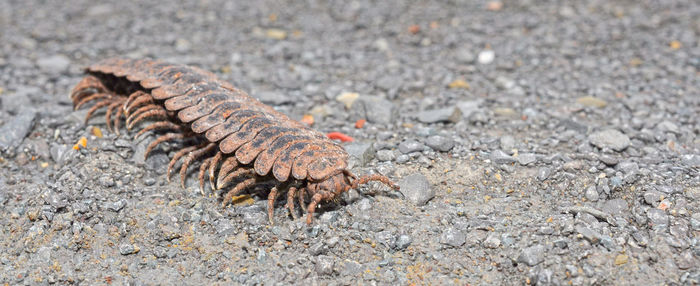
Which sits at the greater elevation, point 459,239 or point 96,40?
point 96,40

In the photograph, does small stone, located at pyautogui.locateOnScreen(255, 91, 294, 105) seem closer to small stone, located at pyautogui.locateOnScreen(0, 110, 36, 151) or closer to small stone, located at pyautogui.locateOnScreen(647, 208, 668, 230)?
small stone, located at pyautogui.locateOnScreen(0, 110, 36, 151)

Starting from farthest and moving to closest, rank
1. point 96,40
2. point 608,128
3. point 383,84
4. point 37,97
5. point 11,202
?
point 96,40, point 383,84, point 37,97, point 608,128, point 11,202

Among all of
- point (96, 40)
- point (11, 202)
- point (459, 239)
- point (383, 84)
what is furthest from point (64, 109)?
point (459, 239)

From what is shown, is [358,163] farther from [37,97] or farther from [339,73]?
[37,97]

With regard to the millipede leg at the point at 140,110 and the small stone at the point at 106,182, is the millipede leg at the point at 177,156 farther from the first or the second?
the millipede leg at the point at 140,110

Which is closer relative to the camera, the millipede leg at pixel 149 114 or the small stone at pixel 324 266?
the small stone at pixel 324 266

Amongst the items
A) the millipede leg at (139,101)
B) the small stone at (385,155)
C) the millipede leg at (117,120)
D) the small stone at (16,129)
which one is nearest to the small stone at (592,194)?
the small stone at (385,155)

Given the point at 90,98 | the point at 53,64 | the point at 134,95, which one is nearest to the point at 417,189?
the point at 134,95
